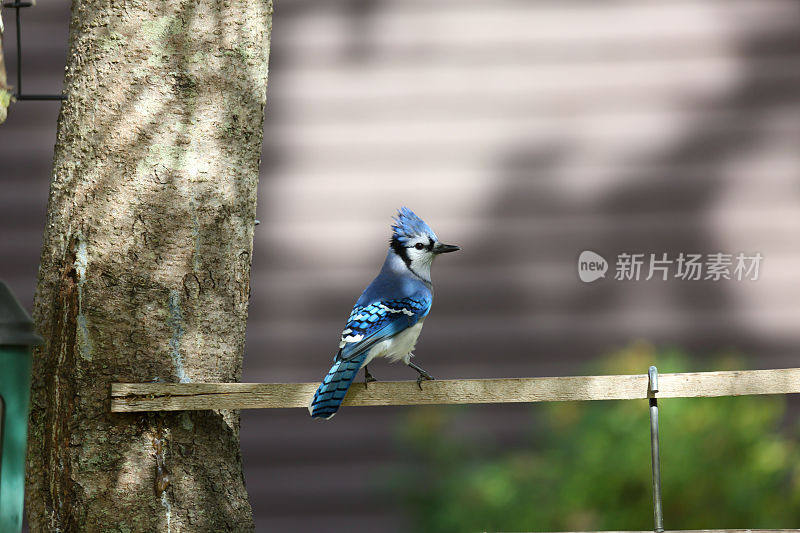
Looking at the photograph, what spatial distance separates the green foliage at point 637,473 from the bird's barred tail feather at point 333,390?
1.44 m

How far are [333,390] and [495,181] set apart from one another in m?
2.48

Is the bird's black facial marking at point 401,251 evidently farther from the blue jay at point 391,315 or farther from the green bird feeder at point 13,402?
the green bird feeder at point 13,402

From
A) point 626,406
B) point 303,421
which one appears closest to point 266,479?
point 303,421

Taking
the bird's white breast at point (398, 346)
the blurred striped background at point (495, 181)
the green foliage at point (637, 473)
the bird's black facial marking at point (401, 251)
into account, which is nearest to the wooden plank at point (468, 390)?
the bird's white breast at point (398, 346)

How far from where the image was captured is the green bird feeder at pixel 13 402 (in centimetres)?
231

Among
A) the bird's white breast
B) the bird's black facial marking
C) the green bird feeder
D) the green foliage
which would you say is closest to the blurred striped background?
the green foliage

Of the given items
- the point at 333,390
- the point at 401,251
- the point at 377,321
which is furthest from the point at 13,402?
the point at 401,251

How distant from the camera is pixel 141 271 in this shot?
8.70ft

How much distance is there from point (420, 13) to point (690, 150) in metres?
1.53

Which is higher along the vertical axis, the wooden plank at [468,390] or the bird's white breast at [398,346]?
the bird's white breast at [398,346]

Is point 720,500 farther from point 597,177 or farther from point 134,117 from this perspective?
point 134,117

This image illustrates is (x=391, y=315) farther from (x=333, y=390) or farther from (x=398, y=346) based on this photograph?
(x=333, y=390)

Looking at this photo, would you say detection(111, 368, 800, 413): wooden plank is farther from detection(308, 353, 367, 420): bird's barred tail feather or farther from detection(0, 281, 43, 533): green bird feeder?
detection(0, 281, 43, 533): green bird feeder

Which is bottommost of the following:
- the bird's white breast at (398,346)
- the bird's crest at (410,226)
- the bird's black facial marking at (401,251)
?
the bird's white breast at (398,346)
